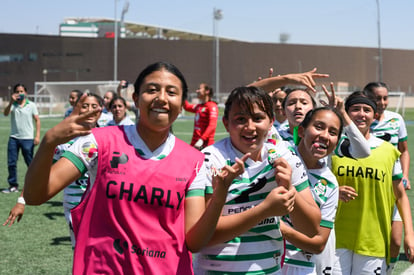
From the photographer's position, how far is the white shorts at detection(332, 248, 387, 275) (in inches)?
171

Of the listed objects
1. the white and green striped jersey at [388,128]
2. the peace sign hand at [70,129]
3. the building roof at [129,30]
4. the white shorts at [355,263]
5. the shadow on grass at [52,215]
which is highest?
the building roof at [129,30]

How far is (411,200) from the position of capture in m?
10.6

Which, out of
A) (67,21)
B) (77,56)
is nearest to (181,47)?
(77,56)

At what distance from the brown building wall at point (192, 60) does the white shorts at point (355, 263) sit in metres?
61.0

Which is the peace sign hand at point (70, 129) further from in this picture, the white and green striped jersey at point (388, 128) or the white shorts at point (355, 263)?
the white and green striped jersey at point (388, 128)

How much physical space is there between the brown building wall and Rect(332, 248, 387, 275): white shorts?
6101 cm

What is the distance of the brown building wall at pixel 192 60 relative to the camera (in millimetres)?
62875

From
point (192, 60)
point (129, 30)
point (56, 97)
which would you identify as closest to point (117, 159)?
point (56, 97)

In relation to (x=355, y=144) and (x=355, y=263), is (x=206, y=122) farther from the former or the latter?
(x=355, y=144)

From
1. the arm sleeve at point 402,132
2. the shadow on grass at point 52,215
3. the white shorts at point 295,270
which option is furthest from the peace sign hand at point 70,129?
the shadow on grass at point 52,215

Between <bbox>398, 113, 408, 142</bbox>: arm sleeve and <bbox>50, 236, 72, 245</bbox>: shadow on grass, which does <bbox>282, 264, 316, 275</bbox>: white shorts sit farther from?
<bbox>50, 236, 72, 245</bbox>: shadow on grass

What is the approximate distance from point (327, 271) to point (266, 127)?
64.2 inches

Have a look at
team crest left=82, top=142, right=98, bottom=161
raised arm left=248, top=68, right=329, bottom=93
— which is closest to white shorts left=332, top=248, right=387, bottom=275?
raised arm left=248, top=68, right=329, bottom=93

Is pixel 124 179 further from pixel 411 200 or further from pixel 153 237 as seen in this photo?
pixel 411 200
